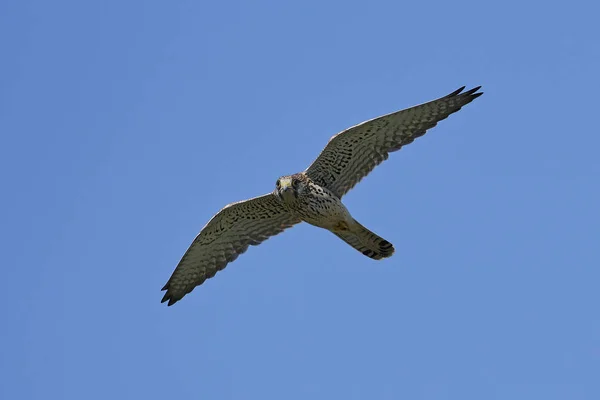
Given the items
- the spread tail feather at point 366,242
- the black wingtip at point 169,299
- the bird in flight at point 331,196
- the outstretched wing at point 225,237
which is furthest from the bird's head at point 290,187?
the black wingtip at point 169,299

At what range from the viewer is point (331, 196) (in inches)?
695

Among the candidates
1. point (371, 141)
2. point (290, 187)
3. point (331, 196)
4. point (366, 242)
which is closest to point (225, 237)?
point (290, 187)

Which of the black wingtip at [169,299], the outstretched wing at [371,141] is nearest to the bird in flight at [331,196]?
the outstretched wing at [371,141]

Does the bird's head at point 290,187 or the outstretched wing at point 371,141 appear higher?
the outstretched wing at point 371,141

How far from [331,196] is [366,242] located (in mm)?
918

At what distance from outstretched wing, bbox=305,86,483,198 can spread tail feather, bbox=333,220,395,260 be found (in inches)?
22.2

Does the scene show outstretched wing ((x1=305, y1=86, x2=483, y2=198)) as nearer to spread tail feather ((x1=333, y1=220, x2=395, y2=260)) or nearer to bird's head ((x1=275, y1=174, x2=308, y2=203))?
bird's head ((x1=275, y1=174, x2=308, y2=203))

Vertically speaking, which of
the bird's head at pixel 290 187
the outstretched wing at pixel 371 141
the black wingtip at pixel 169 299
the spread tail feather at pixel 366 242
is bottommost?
the black wingtip at pixel 169 299

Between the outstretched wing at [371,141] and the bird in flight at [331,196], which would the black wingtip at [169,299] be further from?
the outstretched wing at [371,141]

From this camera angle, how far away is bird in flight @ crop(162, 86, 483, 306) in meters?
17.4

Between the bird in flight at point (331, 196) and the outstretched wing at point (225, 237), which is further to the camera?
the outstretched wing at point (225, 237)

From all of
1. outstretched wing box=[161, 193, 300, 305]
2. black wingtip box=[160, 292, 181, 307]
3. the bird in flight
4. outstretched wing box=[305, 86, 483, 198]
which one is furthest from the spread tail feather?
black wingtip box=[160, 292, 181, 307]

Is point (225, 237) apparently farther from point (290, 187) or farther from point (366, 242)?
point (366, 242)

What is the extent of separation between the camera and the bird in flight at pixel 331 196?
17422 millimetres
